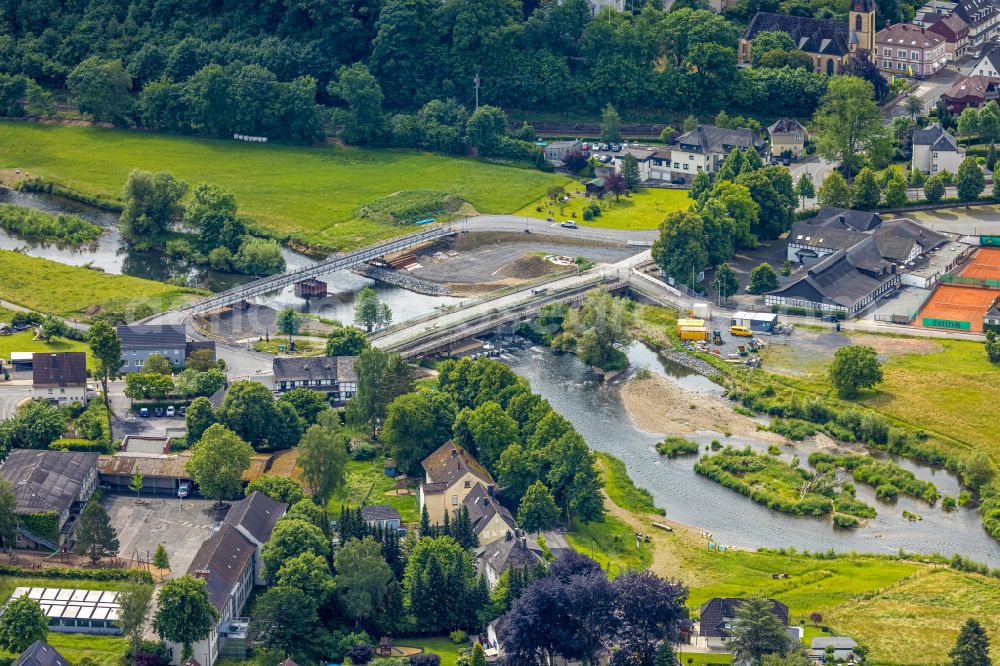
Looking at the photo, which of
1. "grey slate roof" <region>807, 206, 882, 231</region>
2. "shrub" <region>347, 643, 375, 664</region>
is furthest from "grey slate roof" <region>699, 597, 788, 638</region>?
"grey slate roof" <region>807, 206, 882, 231</region>

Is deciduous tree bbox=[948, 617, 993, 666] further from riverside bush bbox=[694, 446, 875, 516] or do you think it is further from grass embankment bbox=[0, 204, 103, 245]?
grass embankment bbox=[0, 204, 103, 245]

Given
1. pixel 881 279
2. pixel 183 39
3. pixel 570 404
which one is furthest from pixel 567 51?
pixel 570 404

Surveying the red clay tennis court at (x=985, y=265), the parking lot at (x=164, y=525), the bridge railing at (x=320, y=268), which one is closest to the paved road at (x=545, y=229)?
the bridge railing at (x=320, y=268)

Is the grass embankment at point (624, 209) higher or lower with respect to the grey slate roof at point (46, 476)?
higher

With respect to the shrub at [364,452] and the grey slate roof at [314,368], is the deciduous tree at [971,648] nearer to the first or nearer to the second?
the shrub at [364,452]

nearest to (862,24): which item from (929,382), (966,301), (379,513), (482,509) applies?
(966,301)

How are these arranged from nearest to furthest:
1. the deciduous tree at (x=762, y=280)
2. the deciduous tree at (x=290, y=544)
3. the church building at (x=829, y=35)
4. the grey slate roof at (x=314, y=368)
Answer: the deciduous tree at (x=290, y=544) < the grey slate roof at (x=314, y=368) < the deciduous tree at (x=762, y=280) < the church building at (x=829, y=35)
